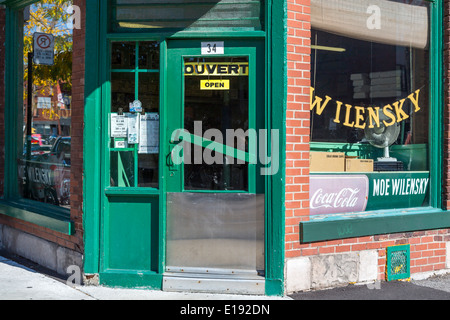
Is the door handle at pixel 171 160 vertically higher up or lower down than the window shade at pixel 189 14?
lower down

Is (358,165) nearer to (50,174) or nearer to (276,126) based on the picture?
(276,126)

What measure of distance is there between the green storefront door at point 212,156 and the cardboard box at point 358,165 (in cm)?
116

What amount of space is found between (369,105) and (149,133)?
2.47 metres

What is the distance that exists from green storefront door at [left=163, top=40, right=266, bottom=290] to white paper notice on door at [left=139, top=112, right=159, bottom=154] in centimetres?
14

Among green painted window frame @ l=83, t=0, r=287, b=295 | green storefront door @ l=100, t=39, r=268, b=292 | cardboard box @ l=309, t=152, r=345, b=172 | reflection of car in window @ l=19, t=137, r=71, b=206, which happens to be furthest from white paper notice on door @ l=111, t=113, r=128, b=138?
cardboard box @ l=309, t=152, r=345, b=172

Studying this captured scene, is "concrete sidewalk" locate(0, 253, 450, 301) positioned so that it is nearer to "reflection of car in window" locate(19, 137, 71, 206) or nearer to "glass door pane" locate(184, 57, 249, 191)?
"reflection of car in window" locate(19, 137, 71, 206)

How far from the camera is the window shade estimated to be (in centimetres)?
515

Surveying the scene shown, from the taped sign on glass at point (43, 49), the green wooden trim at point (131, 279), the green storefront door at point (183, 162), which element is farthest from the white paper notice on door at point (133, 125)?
the taped sign on glass at point (43, 49)

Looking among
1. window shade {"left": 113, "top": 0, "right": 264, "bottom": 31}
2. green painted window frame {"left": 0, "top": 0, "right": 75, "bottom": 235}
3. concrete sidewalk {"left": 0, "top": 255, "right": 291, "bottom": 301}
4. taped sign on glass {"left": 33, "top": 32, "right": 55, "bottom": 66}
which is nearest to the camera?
concrete sidewalk {"left": 0, "top": 255, "right": 291, "bottom": 301}

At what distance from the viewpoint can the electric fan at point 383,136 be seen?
591cm

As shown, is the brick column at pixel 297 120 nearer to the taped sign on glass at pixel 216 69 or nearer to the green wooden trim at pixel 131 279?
the taped sign on glass at pixel 216 69

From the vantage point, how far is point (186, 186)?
523 cm

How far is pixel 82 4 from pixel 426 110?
4.02 m

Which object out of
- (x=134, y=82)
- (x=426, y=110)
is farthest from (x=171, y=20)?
(x=426, y=110)
